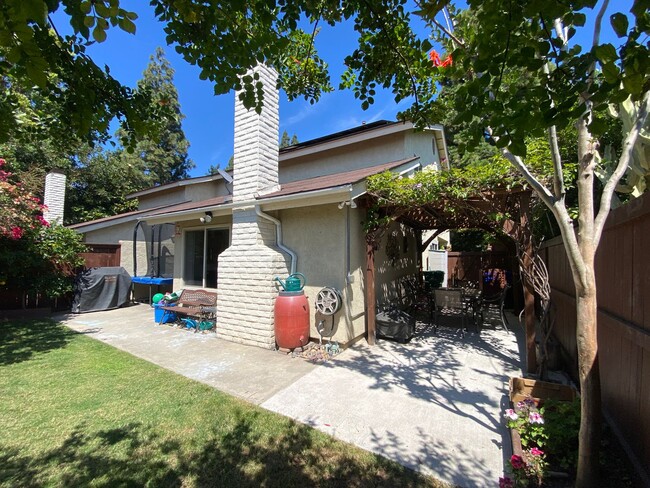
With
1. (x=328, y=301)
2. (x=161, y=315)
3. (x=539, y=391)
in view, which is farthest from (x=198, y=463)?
(x=161, y=315)

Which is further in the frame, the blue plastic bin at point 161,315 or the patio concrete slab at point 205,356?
the blue plastic bin at point 161,315

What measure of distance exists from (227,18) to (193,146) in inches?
1299

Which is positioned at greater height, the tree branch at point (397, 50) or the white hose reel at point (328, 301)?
the tree branch at point (397, 50)

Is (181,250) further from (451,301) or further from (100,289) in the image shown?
(451,301)

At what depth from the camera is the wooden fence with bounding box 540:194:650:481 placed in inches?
89.9

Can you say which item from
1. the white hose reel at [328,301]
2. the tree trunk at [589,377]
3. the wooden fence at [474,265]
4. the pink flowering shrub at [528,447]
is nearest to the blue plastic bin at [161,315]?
the white hose reel at [328,301]

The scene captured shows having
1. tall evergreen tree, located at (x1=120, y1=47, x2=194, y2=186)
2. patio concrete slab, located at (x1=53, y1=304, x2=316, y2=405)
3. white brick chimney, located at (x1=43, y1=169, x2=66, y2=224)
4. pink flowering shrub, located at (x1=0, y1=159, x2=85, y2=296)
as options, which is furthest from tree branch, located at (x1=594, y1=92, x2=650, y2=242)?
tall evergreen tree, located at (x1=120, y1=47, x2=194, y2=186)

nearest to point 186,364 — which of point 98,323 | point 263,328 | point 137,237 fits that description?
point 263,328

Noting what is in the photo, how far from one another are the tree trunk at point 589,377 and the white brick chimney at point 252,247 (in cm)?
500

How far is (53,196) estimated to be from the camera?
12.8 meters

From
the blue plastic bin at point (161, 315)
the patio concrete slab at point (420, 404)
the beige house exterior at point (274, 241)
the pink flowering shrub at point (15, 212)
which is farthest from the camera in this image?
the blue plastic bin at point (161, 315)

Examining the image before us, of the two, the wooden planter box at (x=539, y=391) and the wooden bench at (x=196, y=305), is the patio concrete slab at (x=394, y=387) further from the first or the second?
the wooden bench at (x=196, y=305)

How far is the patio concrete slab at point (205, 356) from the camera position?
454 centimetres

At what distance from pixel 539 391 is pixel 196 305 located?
24.5 ft
